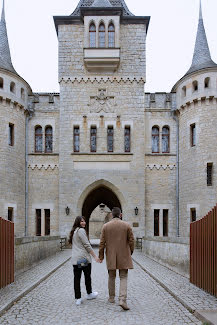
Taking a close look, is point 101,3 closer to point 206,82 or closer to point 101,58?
point 101,58

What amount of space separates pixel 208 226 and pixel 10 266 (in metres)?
4.32

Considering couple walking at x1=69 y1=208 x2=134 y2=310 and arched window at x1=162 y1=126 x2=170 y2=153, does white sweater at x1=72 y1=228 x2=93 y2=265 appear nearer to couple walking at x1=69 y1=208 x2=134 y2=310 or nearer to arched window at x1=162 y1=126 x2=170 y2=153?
couple walking at x1=69 y1=208 x2=134 y2=310

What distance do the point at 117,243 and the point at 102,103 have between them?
15.7 metres

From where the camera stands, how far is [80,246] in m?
6.78

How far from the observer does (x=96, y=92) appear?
21562 millimetres

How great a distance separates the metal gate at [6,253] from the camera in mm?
7785

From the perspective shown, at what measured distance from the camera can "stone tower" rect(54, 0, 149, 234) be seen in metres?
21.1

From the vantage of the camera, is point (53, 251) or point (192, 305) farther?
point (53, 251)

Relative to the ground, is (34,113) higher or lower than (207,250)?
higher

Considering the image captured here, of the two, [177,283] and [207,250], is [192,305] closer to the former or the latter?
[207,250]

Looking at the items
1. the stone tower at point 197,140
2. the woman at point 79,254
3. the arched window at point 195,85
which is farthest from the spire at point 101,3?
the woman at point 79,254

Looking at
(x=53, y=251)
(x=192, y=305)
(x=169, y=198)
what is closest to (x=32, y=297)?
(x=192, y=305)

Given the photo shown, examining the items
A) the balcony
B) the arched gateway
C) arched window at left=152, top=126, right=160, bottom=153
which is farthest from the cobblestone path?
the balcony

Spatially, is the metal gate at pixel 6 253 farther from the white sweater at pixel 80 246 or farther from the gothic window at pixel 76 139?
the gothic window at pixel 76 139
